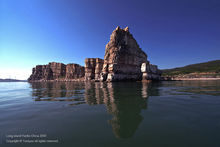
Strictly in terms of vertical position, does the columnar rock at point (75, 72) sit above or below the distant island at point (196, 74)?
above

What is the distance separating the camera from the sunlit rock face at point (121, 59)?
113ft

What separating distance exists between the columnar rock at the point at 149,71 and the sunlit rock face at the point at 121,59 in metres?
5.64

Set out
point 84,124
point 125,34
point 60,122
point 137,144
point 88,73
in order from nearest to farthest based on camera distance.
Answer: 1. point 137,144
2. point 84,124
3. point 60,122
4. point 125,34
5. point 88,73

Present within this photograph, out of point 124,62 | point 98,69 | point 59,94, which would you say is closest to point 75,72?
point 98,69

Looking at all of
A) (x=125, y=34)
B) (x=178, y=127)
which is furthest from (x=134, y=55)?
(x=178, y=127)

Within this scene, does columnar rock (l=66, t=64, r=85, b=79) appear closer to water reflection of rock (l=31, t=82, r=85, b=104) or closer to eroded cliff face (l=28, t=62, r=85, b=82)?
eroded cliff face (l=28, t=62, r=85, b=82)

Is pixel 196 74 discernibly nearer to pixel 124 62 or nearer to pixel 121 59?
pixel 124 62

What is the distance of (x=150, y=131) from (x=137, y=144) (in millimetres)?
667

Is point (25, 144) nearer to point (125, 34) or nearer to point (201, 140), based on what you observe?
point (201, 140)

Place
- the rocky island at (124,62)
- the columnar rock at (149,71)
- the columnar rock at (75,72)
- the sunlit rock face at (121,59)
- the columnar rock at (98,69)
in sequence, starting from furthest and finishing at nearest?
the columnar rock at (75,72) < the columnar rock at (98,69) < the sunlit rock face at (121,59) < the rocky island at (124,62) < the columnar rock at (149,71)

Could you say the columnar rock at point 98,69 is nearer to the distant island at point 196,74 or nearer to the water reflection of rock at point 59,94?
the water reflection of rock at point 59,94

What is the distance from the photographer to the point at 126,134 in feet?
7.46

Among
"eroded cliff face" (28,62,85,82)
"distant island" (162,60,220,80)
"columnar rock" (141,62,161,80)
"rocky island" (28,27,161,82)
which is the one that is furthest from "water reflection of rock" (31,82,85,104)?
"eroded cliff face" (28,62,85,82)

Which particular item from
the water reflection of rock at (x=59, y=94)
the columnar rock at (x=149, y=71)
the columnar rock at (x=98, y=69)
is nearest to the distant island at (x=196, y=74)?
the columnar rock at (x=149, y=71)
